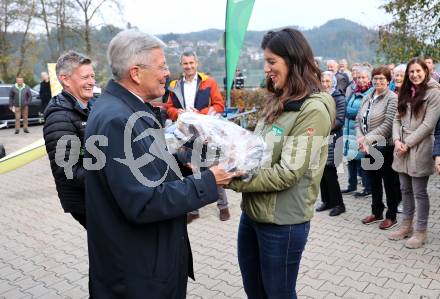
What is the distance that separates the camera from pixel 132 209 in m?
1.74

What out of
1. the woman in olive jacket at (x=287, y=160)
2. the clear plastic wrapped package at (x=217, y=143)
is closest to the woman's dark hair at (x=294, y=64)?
the woman in olive jacket at (x=287, y=160)

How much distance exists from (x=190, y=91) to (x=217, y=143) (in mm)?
3534

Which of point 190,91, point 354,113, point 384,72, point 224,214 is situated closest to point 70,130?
point 190,91

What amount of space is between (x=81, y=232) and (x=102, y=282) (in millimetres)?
3629

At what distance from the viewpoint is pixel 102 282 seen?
196 centimetres

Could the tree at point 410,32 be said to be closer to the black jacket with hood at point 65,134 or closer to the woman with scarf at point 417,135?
the woman with scarf at point 417,135

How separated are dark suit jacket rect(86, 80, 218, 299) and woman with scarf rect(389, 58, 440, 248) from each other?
311 cm

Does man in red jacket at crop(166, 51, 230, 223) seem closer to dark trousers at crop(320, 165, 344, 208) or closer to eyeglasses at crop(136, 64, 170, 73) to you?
dark trousers at crop(320, 165, 344, 208)

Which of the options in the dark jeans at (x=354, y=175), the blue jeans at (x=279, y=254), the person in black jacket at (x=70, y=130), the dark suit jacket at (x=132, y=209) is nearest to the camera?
the dark suit jacket at (x=132, y=209)

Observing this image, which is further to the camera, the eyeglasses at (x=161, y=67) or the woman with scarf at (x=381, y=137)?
the woman with scarf at (x=381, y=137)

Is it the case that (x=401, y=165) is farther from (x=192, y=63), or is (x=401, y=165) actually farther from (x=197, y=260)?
(x=192, y=63)

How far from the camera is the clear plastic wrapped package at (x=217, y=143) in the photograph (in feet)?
6.57

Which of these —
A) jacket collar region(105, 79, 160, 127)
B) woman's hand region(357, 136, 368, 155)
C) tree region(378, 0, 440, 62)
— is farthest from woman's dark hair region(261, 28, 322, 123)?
tree region(378, 0, 440, 62)

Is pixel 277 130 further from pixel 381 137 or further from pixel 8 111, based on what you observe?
pixel 8 111
